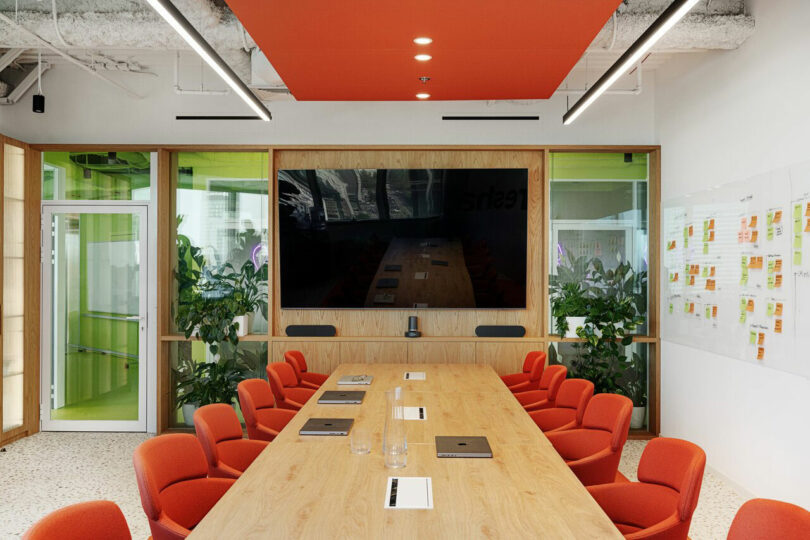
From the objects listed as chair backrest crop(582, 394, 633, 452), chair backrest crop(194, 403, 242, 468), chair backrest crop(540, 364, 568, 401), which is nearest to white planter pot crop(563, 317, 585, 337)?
chair backrest crop(540, 364, 568, 401)

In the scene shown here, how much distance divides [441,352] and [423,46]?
3.03 metres

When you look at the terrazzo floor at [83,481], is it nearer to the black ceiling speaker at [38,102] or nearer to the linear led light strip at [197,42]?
the linear led light strip at [197,42]

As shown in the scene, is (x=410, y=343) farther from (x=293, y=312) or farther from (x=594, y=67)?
(x=594, y=67)

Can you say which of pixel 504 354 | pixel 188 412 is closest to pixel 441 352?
pixel 504 354

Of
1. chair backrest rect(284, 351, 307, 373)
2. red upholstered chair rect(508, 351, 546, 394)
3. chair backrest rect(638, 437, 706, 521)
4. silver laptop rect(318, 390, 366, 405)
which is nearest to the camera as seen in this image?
chair backrest rect(638, 437, 706, 521)

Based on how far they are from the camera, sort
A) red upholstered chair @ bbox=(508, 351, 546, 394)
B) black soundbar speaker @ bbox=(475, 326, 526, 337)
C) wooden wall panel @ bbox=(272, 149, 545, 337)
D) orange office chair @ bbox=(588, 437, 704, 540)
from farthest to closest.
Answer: wooden wall panel @ bbox=(272, 149, 545, 337) < black soundbar speaker @ bbox=(475, 326, 526, 337) < red upholstered chair @ bbox=(508, 351, 546, 394) < orange office chair @ bbox=(588, 437, 704, 540)

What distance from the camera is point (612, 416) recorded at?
333 centimetres

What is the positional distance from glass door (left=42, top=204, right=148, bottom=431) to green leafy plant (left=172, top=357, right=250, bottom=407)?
0.38 meters

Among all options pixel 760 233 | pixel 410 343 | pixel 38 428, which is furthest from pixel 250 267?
pixel 760 233

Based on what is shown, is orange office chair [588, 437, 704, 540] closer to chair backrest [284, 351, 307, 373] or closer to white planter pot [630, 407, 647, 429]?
chair backrest [284, 351, 307, 373]

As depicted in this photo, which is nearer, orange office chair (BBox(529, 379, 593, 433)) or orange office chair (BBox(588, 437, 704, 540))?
orange office chair (BBox(588, 437, 704, 540))

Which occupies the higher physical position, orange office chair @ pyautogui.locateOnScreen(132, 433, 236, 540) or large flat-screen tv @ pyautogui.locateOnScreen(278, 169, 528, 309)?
large flat-screen tv @ pyautogui.locateOnScreen(278, 169, 528, 309)

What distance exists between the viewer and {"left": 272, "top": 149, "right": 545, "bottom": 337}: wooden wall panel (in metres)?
6.00

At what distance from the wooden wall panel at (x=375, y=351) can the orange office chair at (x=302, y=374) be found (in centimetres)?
51
